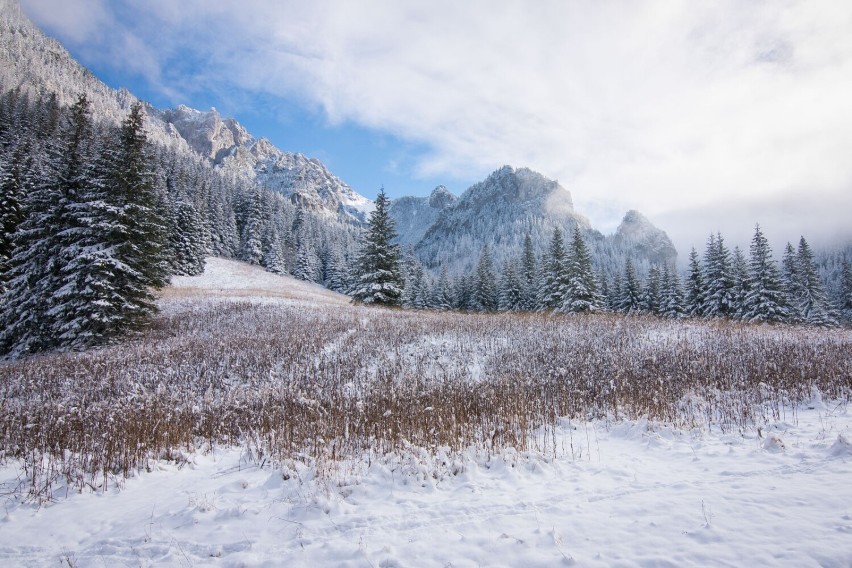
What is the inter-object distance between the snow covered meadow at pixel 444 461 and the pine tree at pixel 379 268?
1820 centimetres

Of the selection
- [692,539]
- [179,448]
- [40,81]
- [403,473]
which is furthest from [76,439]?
[40,81]

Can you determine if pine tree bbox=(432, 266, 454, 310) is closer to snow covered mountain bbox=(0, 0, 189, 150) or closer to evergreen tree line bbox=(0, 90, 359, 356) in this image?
evergreen tree line bbox=(0, 90, 359, 356)

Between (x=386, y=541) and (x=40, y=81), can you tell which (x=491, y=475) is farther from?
(x=40, y=81)

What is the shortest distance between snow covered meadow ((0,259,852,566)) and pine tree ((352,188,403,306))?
59.7ft

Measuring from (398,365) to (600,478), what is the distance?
645 centimetres

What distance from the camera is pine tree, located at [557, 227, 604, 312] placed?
34.1 m

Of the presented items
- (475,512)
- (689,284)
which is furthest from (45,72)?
(475,512)

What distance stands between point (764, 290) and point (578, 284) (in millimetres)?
16319

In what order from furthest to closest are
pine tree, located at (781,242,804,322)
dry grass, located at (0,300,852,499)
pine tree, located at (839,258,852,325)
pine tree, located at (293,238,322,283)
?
pine tree, located at (293,238,322,283), pine tree, located at (839,258,852,325), pine tree, located at (781,242,804,322), dry grass, located at (0,300,852,499)

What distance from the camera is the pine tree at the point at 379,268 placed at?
29.3 metres

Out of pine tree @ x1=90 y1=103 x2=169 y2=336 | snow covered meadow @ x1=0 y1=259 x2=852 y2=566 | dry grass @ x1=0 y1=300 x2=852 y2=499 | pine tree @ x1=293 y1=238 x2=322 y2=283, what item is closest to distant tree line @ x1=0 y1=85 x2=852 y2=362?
pine tree @ x1=90 y1=103 x2=169 y2=336

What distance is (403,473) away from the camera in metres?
4.77

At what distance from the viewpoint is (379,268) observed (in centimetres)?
3005

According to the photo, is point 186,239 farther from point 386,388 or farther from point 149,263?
point 386,388
